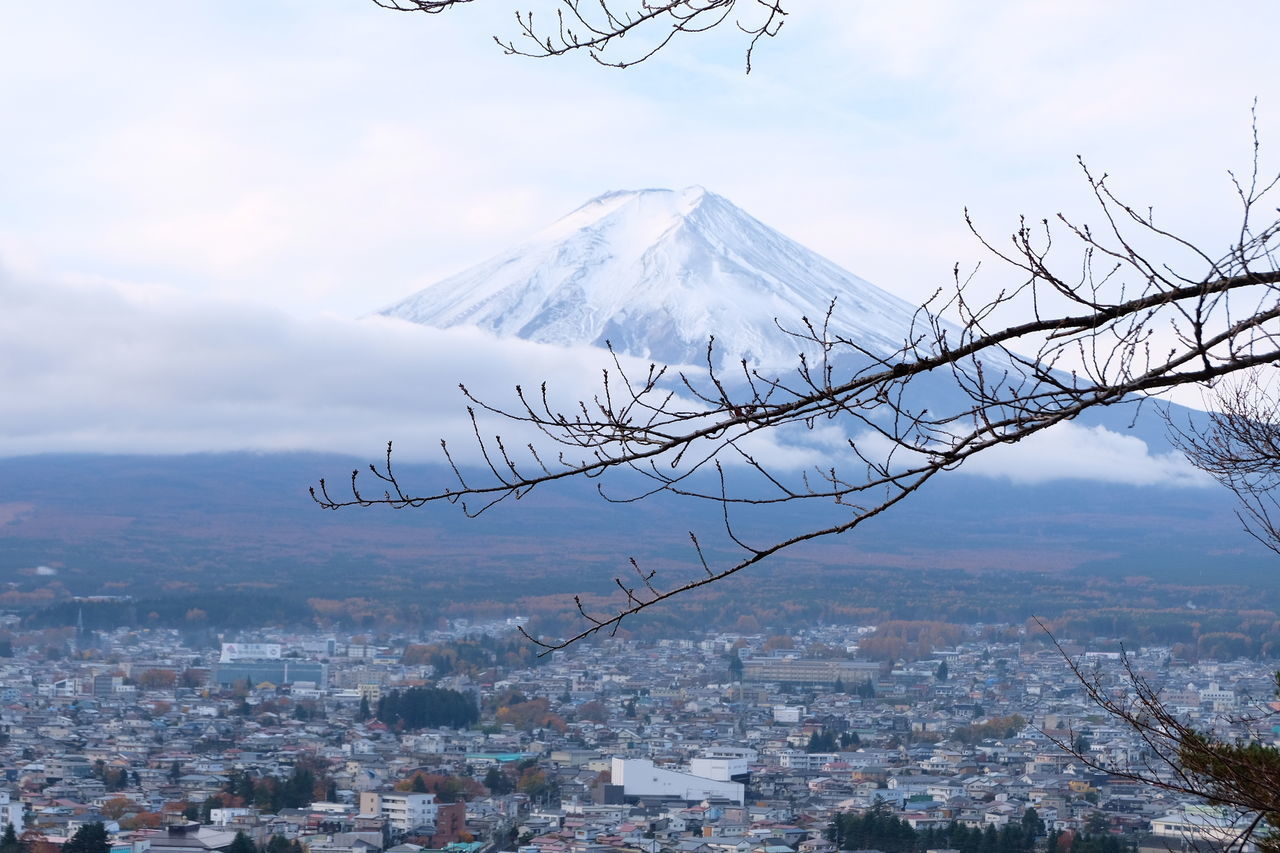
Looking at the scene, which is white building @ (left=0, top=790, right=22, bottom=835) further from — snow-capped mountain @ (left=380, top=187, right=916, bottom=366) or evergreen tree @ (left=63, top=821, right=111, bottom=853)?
snow-capped mountain @ (left=380, top=187, right=916, bottom=366)

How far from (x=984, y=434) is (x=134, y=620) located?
171ft

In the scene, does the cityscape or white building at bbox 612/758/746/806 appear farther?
white building at bbox 612/758/746/806

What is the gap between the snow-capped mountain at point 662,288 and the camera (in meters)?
106

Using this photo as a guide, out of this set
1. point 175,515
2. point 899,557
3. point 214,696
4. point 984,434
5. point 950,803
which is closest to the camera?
point 984,434

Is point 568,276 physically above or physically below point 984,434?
above

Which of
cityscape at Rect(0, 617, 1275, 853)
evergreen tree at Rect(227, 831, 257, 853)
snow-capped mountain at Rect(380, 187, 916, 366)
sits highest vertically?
snow-capped mountain at Rect(380, 187, 916, 366)

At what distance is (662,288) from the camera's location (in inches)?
4542

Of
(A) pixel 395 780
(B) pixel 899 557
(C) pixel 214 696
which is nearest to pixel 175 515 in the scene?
(B) pixel 899 557

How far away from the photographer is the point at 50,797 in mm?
20172

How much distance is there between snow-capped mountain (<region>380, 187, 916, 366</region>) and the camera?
106 m

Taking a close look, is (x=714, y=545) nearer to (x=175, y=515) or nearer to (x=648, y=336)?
(x=175, y=515)

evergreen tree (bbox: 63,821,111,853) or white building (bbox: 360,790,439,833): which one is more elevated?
evergreen tree (bbox: 63,821,111,853)

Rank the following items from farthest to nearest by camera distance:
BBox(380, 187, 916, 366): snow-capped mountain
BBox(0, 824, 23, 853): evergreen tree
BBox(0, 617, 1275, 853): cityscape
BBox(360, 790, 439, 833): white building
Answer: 1. BBox(380, 187, 916, 366): snow-capped mountain
2. BBox(360, 790, 439, 833): white building
3. BBox(0, 617, 1275, 853): cityscape
4. BBox(0, 824, 23, 853): evergreen tree

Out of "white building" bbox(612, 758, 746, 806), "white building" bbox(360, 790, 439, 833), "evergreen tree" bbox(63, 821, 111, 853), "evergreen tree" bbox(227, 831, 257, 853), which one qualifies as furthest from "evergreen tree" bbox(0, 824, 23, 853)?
"white building" bbox(612, 758, 746, 806)
